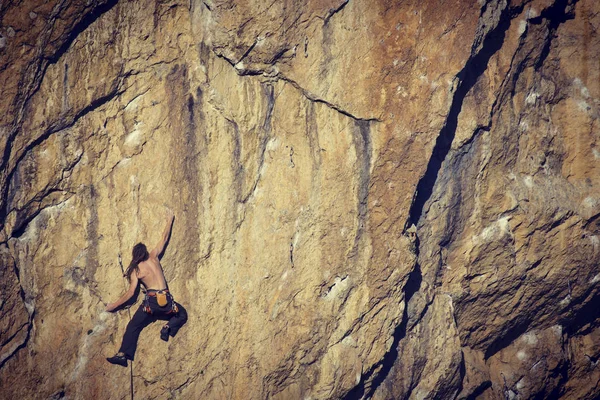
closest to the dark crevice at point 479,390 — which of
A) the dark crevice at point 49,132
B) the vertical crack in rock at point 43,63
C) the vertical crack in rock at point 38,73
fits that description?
the dark crevice at point 49,132

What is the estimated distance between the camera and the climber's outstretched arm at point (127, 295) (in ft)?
21.1

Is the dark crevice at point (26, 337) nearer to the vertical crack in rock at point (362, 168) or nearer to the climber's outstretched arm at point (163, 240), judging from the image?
the climber's outstretched arm at point (163, 240)

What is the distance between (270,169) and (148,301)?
2041mm

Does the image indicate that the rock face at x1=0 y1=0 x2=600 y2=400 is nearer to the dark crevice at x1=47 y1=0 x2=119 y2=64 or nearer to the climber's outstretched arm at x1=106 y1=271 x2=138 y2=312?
the dark crevice at x1=47 y1=0 x2=119 y2=64

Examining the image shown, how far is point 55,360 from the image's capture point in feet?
21.6

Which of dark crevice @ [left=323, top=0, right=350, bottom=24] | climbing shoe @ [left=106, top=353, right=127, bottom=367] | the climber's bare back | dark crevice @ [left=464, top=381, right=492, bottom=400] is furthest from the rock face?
dark crevice @ [left=464, top=381, right=492, bottom=400]

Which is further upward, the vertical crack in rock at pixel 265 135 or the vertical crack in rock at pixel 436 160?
the vertical crack in rock at pixel 265 135

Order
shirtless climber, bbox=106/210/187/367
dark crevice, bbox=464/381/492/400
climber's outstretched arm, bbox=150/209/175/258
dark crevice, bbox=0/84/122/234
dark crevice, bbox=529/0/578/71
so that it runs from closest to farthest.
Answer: dark crevice, bbox=0/84/122/234 < shirtless climber, bbox=106/210/187/367 < climber's outstretched arm, bbox=150/209/175/258 < dark crevice, bbox=529/0/578/71 < dark crevice, bbox=464/381/492/400

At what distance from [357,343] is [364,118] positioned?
2.82 m

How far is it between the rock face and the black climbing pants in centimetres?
16

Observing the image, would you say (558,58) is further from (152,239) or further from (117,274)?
(117,274)

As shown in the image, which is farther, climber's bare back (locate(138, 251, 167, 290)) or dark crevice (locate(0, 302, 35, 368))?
dark crevice (locate(0, 302, 35, 368))

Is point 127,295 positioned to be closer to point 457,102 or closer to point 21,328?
point 21,328

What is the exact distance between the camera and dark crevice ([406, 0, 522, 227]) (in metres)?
6.82
